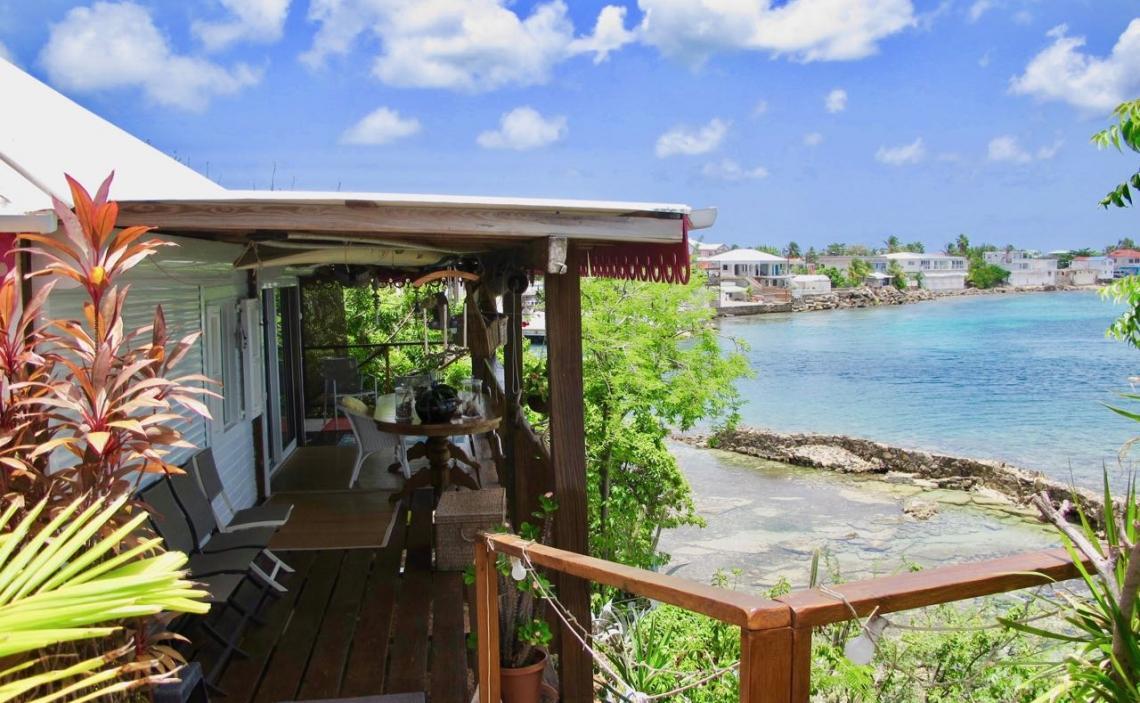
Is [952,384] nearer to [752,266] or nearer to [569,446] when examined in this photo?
[569,446]

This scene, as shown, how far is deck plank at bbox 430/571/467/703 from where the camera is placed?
391cm

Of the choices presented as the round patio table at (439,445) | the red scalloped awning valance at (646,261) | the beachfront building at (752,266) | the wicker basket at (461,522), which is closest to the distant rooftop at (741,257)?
the beachfront building at (752,266)

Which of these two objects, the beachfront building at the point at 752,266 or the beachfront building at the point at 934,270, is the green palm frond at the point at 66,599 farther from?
the beachfront building at the point at 934,270

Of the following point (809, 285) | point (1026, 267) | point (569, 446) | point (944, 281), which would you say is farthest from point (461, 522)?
point (1026, 267)

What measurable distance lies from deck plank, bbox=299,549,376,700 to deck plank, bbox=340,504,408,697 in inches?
1.4

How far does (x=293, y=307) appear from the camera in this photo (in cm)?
1043

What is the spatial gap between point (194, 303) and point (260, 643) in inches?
95.1

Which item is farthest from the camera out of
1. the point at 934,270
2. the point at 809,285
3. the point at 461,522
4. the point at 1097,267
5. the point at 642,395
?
the point at 1097,267

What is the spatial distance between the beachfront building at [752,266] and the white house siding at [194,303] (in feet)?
306

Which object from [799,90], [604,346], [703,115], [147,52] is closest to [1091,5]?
[799,90]

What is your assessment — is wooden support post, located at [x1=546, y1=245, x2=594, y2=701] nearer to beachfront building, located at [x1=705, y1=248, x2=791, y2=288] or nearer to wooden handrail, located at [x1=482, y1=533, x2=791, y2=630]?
wooden handrail, located at [x1=482, y1=533, x2=791, y2=630]

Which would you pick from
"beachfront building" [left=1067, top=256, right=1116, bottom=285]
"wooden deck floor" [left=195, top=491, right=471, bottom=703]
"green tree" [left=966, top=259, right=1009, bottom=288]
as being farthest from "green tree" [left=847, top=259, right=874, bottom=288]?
"wooden deck floor" [left=195, top=491, right=471, bottom=703]

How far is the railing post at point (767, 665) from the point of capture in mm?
1805

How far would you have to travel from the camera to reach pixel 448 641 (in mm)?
4426
